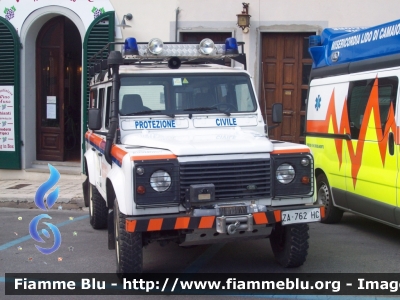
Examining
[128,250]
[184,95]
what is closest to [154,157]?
[128,250]

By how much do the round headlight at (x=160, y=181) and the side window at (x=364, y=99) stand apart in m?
2.87

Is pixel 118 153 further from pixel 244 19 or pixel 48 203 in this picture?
pixel 244 19

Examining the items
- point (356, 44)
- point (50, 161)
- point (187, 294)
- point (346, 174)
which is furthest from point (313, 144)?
point (50, 161)

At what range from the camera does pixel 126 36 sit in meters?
12.6

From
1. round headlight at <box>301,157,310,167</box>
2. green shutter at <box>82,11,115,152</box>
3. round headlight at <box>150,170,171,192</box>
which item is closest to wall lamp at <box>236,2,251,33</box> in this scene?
green shutter at <box>82,11,115,152</box>

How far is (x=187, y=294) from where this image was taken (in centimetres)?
553

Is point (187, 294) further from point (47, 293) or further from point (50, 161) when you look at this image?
point (50, 161)

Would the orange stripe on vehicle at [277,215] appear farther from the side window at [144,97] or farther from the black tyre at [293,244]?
the side window at [144,97]

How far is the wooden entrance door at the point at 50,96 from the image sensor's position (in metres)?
13.6

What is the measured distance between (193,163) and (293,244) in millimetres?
1376

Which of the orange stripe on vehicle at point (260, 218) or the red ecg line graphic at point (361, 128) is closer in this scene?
→ the orange stripe on vehicle at point (260, 218)

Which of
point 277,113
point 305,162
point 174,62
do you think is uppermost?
point 174,62

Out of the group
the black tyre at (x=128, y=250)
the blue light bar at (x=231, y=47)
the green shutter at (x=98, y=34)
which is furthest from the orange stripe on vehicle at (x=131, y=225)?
the green shutter at (x=98, y=34)

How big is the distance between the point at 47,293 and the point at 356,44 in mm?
4870
